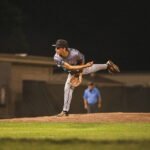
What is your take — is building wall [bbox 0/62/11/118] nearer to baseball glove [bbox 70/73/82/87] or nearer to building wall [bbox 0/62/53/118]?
building wall [bbox 0/62/53/118]

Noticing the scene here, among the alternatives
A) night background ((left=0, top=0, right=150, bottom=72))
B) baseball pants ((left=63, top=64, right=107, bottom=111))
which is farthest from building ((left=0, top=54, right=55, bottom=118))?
night background ((left=0, top=0, right=150, bottom=72))

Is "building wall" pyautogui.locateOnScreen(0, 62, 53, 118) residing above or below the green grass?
below

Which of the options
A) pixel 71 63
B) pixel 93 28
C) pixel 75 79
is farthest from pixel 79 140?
pixel 93 28

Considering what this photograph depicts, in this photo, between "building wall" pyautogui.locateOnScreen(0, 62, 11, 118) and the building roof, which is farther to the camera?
"building wall" pyautogui.locateOnScreen(0, 62, 11, 118)

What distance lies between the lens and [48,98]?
20.2 metres

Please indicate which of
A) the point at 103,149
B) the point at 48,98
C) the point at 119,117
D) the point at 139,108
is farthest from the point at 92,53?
the point at 103,149

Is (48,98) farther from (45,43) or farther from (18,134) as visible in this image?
(45,43)

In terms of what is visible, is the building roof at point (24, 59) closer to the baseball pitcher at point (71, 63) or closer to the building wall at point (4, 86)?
the building wall at point (4, 86)

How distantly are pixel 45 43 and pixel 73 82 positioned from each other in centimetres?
2901

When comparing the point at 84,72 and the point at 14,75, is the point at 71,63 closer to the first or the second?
the point at 84,72

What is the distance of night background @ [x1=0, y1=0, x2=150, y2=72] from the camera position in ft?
131

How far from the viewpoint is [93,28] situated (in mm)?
42375

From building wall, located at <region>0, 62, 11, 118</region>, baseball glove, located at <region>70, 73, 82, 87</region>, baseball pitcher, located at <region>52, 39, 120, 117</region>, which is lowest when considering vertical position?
building wall, located at <region>0, 62, 11, 118</region>

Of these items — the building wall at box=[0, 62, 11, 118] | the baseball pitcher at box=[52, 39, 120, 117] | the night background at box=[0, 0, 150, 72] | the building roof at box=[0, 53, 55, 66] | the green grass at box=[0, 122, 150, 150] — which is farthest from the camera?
the night background at box=[0, 0, 150, 72]
